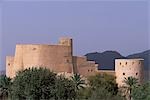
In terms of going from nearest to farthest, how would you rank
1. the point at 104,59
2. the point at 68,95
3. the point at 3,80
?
the point at 68,95 → the point at 3,80 → the point at 104,59

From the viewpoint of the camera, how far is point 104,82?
53.9 metres

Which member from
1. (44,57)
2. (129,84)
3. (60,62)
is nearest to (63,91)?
(129,84)

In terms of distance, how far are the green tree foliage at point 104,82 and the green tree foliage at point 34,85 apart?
31.0 ft

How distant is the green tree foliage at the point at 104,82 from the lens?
2084 inches

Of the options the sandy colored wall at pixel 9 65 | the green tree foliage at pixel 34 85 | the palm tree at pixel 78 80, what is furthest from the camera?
the sandy colored wall at pixel 9 65

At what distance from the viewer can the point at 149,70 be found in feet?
190

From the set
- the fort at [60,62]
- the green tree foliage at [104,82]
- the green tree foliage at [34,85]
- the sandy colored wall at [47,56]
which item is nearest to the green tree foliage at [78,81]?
the green tree foliage at [104,82]

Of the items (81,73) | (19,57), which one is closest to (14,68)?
(19,57)

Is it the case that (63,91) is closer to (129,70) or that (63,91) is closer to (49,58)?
(129,70)

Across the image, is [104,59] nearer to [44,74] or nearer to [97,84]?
[97,84]

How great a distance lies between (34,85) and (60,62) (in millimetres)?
15553

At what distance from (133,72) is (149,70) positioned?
279 centimetres

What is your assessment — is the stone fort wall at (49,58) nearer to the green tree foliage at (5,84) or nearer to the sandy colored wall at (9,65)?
the sandy colored wall at (9,65)

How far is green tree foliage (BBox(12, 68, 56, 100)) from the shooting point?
39.1 metres
